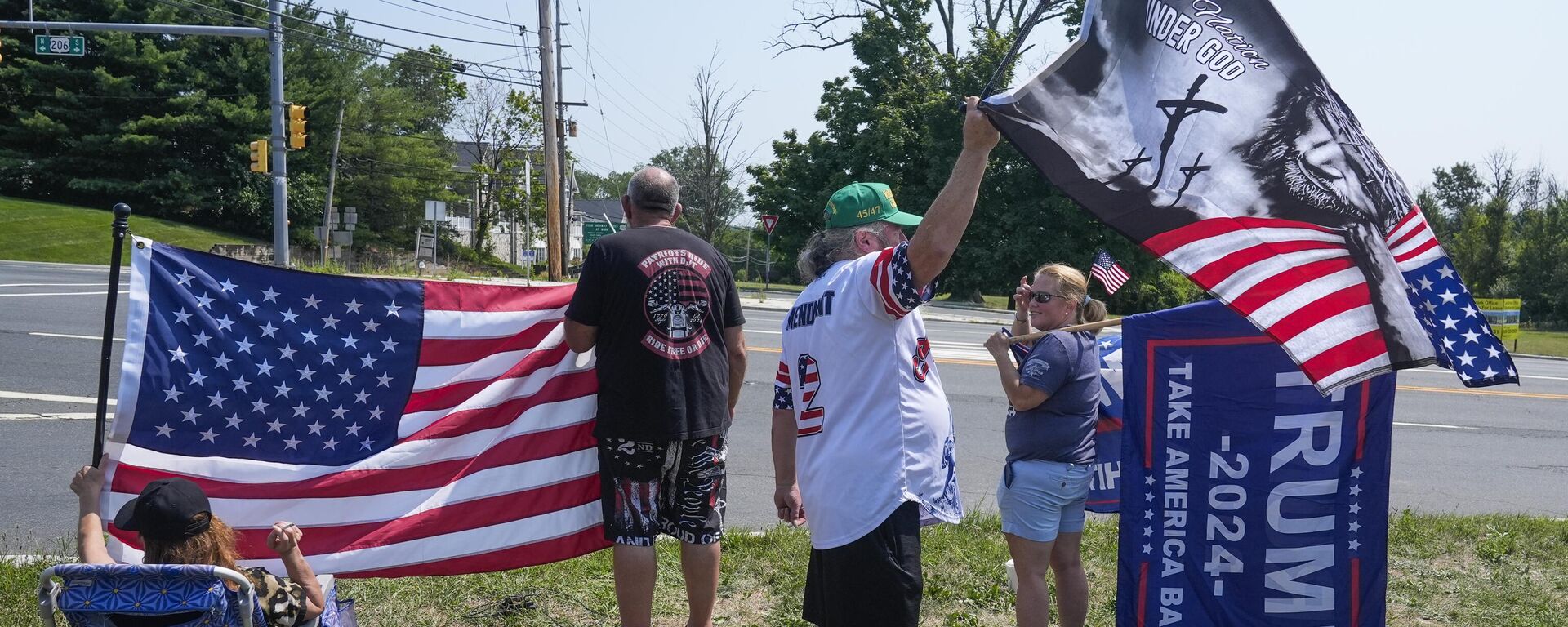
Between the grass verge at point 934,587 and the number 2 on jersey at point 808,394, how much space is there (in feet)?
5.60

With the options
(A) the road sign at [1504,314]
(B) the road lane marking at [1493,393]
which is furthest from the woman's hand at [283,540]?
(A) the road sign at [1504,314]

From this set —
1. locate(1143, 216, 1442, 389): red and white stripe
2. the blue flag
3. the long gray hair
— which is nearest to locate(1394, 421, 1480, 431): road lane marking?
the blue flag

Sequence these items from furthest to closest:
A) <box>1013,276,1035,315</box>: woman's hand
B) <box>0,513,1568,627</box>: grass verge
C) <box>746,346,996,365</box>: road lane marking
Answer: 1. <box>746,346,996,365</box>: road lane marking
2. <box>0,513,1568,627</box>: grass verge
3. <box>1013,276,1035,315</box>: woman's hand

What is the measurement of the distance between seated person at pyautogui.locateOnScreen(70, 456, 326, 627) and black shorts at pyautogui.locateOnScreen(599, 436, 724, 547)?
1.06 m

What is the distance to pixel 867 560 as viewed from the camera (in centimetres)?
291

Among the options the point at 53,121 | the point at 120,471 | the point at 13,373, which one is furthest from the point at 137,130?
the point at 120,471

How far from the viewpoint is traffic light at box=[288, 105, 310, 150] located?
22.9 meters

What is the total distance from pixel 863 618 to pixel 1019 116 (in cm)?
145

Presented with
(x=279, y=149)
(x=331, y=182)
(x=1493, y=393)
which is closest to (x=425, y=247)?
(x=331, y=182)

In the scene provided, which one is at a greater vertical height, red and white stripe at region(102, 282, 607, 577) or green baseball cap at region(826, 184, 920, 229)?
green baseball cap at region(826, 184, 920, 229)

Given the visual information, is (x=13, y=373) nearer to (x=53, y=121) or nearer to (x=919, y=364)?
(x=919, y=364)

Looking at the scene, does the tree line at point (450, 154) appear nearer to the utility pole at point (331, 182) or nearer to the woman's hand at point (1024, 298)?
the utility pole at point (331, 182)

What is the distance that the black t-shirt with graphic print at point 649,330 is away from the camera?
3.71 meters

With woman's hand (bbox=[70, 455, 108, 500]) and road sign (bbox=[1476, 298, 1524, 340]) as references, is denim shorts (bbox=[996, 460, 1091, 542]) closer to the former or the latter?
woman's hand (bbox=[70, 455, 108, 500])
